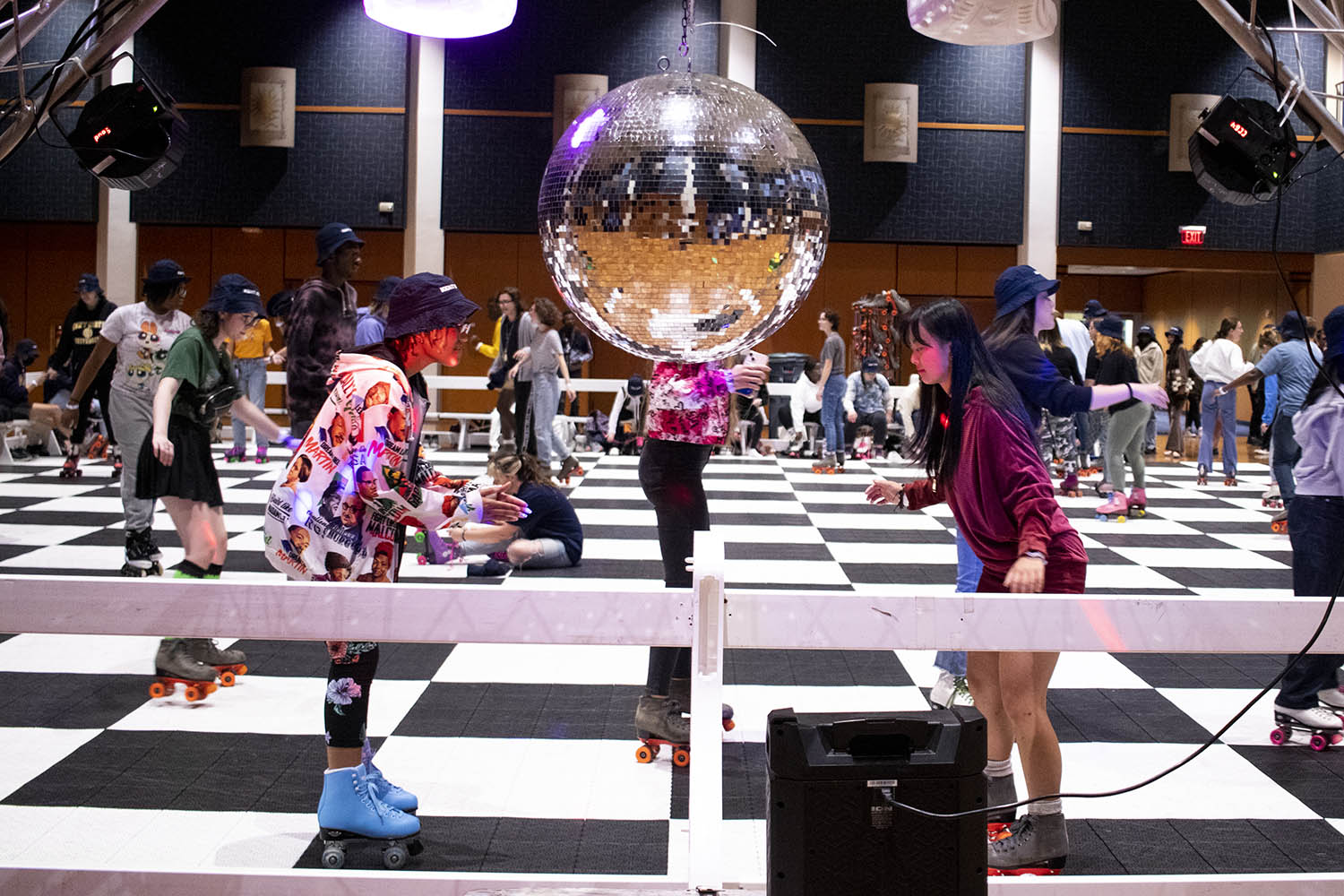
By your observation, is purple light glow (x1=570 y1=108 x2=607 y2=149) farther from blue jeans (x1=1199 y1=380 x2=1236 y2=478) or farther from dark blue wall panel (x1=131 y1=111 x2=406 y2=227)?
dark blue wall panel (x1=131 y1=111 x2=406 y2=227)

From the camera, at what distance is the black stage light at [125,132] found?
193 inches

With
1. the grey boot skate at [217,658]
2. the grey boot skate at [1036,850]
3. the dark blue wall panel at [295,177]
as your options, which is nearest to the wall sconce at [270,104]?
the dark blue wall panel at [295,177]

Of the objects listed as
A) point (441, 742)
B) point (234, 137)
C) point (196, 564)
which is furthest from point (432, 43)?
point (441, 742)

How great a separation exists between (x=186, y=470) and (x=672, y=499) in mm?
2117

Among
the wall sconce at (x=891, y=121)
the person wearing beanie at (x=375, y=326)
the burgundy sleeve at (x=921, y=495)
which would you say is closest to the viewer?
the burgundy sleeve at (x=921, y=495)

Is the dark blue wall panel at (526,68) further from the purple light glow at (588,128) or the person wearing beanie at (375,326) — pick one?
the purple light glow at (588,128)

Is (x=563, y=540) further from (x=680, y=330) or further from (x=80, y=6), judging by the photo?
(x=80, y=6)

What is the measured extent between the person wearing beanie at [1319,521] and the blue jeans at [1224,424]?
8088 mm

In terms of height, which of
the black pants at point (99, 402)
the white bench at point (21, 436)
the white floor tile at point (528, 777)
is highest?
the black pants at point (99, 402)

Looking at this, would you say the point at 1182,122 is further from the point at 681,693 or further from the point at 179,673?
the point at 179,673

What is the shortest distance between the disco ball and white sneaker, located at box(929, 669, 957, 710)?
9.34 feet

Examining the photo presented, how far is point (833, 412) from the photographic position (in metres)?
12.6

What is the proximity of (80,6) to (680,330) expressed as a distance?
18379 mm

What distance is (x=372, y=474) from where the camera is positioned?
2.91 meters
